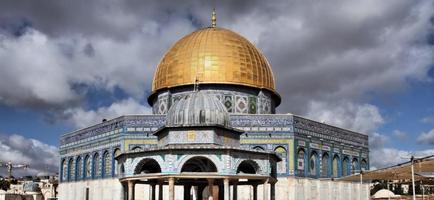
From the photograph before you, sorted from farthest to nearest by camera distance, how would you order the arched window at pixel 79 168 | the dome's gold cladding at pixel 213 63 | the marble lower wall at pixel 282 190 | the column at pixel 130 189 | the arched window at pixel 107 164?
the arched window at pixel 79 168 → the dome's gold cladding at pixel 213 63 → the arched window at pixel 107 164 → the marble lower wall at pixel 282 190 → the column at pixel 130 189

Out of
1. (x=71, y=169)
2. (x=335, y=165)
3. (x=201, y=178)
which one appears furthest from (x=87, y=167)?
(x=201, y=178)

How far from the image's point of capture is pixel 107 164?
30.0 m

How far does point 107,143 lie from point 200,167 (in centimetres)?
1212

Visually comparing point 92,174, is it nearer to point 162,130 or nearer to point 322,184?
point 322,184

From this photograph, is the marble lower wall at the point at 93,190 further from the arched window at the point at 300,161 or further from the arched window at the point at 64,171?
the arched window at the point at 300,161

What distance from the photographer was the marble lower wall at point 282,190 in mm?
27438

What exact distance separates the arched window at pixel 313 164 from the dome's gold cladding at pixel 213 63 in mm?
4329

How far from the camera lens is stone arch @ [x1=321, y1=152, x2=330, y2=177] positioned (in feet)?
97.9

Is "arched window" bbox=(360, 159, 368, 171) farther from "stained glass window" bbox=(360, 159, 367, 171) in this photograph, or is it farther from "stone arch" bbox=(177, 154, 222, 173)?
"stone arch" bbox=(177, 154, 222, 173)

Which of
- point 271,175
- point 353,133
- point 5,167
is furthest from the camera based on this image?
A: point 5,167

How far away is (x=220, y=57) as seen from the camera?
30.5m

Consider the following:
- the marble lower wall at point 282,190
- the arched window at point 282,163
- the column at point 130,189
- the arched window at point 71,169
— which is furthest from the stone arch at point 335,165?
the column at point 130,189

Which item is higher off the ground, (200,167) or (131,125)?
(131,125)

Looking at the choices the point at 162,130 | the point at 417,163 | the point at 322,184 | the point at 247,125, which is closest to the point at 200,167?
the point at 162,130
